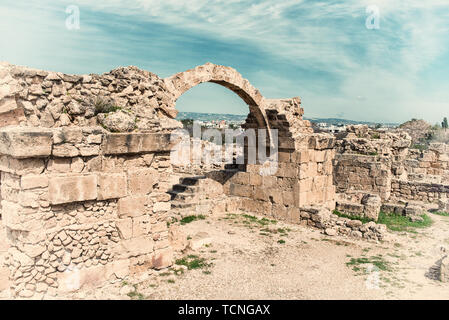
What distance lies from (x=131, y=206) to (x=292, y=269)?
3312 millimetres

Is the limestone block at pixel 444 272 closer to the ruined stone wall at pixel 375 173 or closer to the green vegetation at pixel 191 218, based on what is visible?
the ruined stone wall at pixel 375 173

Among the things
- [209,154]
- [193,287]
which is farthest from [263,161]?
[209,154]

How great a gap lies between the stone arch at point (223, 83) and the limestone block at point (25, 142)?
110 inches

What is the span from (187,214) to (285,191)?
2.99 metres

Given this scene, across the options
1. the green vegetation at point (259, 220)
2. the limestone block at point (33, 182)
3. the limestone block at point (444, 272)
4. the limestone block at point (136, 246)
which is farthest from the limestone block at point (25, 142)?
the limestone block at point (444, 272)

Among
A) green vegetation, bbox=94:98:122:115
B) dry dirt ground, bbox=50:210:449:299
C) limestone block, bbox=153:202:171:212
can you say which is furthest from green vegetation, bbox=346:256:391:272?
green vegetation, bbox=94:98:122:115

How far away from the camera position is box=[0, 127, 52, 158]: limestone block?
4.65m

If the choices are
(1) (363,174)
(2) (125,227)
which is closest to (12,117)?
(2) (125,227)

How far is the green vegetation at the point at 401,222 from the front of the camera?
10.1 meters

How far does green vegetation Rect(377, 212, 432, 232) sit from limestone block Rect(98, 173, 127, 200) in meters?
7.85

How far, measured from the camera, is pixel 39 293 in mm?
4992

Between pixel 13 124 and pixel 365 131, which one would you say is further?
pixel 365 131

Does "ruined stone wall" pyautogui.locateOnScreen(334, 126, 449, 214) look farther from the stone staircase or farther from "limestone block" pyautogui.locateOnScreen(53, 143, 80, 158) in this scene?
"limestone block" pyautogui.locateOnScreen(53, 143, 80, 158)
